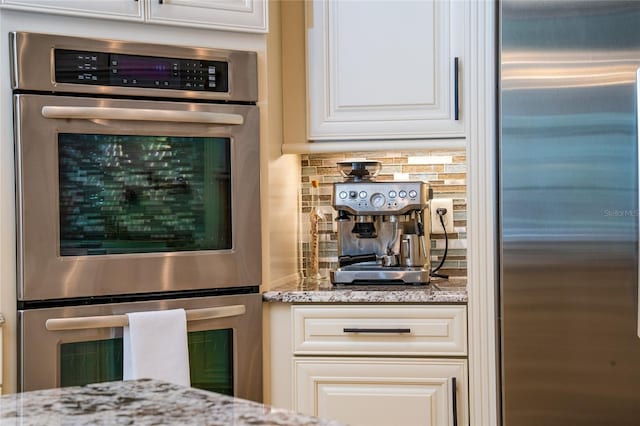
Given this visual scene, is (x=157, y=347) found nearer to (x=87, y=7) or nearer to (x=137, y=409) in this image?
(x=87, y=7)

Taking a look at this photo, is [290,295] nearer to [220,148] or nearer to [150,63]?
[220,148]

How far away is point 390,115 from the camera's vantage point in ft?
9.22

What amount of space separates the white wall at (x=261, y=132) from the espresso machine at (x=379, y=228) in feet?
0.61

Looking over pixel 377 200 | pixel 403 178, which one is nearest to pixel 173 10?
pixel 377 200

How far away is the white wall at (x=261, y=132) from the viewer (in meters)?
2.30

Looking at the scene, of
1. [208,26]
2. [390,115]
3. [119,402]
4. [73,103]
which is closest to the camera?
[119,402]

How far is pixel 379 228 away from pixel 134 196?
0.94 metres

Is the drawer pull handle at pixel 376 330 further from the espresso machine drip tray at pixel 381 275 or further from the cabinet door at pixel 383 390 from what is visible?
the espresso machine drip tray at pixel 381 275

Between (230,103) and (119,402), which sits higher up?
(230,103)

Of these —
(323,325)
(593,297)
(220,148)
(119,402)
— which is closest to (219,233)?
(220,148)

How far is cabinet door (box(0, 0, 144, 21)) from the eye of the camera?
2.32 meters

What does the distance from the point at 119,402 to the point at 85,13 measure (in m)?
1.63

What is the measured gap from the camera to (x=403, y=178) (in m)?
3.13

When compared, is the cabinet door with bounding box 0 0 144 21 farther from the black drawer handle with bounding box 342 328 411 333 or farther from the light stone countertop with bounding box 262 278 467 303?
the black drawer handle with bounding box 342 328 411 333
